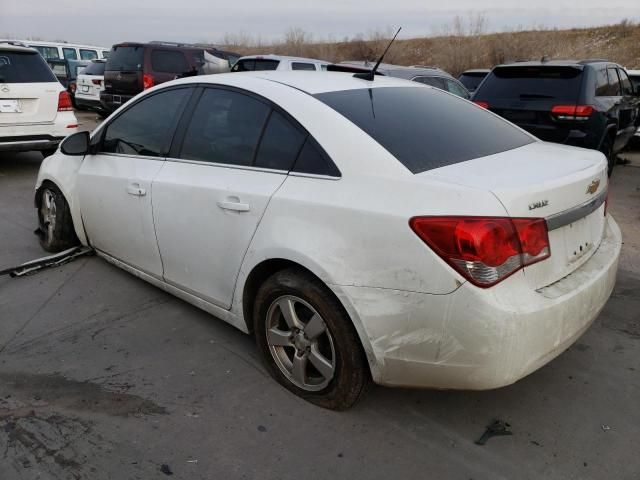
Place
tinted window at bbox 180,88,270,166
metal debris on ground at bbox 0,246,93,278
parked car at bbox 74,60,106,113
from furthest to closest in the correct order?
parked car at bbox 74,60,106,113
metal debris on ground at bbox 0,246,93,278
tinted window at bbox 180,88,270,166

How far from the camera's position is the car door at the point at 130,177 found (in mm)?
3449

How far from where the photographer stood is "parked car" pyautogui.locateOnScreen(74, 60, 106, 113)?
1460 cm

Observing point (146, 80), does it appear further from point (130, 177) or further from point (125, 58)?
point (130, 177)

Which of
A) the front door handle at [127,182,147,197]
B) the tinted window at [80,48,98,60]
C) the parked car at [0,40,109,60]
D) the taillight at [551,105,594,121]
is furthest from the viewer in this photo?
the tinted window at [80,48,98,60]

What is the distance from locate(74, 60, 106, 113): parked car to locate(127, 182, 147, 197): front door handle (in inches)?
475

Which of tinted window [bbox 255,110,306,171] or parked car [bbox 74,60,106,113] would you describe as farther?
parked car [bbox 74,60,106,113]

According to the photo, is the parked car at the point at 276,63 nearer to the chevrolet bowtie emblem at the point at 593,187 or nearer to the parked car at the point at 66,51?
the chevrolet bowtie emblem at the point at 593,187

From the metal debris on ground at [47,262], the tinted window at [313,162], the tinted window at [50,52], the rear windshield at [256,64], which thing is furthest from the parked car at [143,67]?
the tinted window at [313,162]

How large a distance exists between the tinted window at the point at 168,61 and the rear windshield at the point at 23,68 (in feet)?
15.4

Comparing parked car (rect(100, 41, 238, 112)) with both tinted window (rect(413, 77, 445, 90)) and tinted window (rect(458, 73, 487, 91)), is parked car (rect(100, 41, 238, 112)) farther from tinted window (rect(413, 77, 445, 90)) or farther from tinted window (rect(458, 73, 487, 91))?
tinted window (rect(458, 73, 487, 91))

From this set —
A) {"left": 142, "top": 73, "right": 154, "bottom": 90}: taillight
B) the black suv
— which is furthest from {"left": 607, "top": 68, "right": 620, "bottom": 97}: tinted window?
{"left": 142, "top": 73, "right": 154, "bottom": 90}: taillight

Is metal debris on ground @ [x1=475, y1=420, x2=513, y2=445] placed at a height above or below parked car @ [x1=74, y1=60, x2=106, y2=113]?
below

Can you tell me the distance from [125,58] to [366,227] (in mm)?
11621

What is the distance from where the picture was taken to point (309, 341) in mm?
2621
